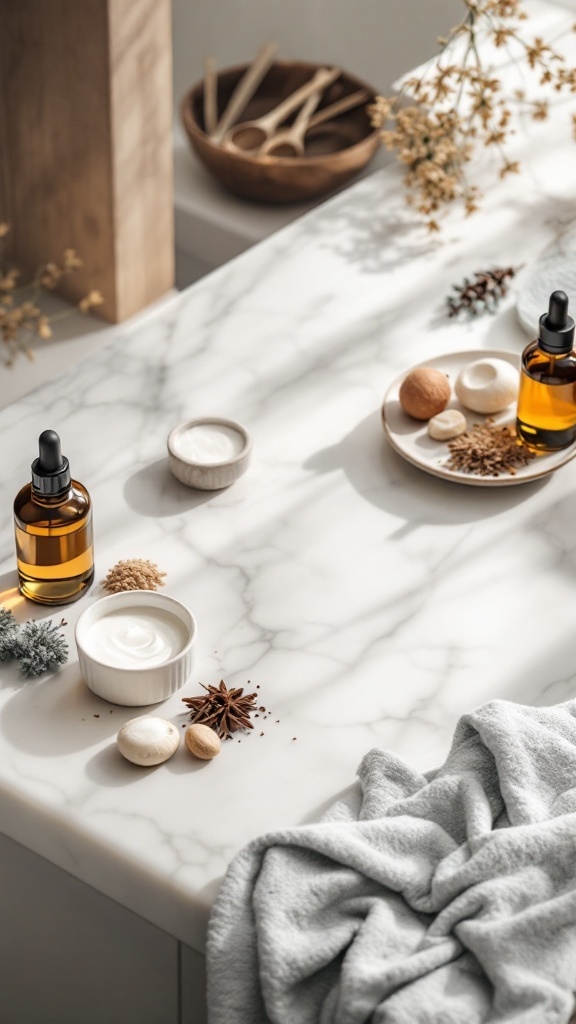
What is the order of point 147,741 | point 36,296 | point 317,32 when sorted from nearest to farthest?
point 147,741 → point 36,296 → point 317,32

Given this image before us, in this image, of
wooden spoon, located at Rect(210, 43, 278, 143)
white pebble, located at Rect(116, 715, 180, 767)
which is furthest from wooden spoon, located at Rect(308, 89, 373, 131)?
white pebble, located at Rect(116, 715, 180, 767)

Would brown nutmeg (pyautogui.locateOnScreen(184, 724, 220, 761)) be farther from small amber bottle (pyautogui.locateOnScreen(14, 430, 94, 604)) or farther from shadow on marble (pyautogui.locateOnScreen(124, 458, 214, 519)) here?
shadow on marble (pyautogui.locateOnScreen(124, 458, 214, 519))

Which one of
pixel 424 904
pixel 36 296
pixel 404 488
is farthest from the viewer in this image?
pixel 36 296

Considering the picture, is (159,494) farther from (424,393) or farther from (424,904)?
(424,904)

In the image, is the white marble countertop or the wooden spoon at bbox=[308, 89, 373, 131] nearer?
the white marble countertop

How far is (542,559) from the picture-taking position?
135cm

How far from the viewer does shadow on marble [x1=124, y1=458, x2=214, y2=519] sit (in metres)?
1.39

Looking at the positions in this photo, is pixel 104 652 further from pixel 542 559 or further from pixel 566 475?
pixel 566 475

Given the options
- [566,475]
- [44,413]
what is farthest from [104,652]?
[566,475]

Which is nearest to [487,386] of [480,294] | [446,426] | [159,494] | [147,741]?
[446,426]

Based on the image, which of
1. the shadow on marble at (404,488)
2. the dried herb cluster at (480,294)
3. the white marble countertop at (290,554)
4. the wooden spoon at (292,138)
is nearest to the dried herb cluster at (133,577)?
the white marble countertop at (290,554)

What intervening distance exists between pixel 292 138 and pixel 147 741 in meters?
2.00

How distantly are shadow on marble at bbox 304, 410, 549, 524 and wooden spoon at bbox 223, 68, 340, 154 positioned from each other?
1.49 m

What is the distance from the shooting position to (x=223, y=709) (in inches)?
45.4
